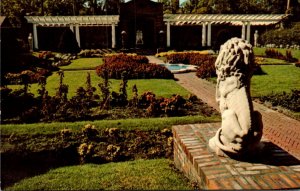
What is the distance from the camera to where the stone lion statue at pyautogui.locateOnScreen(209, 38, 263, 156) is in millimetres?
4352

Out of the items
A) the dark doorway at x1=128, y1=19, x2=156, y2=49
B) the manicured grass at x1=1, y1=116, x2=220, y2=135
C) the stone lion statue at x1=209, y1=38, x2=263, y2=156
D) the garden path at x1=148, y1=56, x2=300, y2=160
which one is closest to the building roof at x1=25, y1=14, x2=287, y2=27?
the dark doorway at x1=128, y1=19, x2=156, y2=49

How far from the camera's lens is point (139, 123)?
24.9ft

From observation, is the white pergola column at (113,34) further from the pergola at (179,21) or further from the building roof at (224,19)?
the building roof at (224,19)

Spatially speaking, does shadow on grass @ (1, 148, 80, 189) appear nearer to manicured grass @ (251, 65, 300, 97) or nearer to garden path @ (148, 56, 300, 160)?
garden path @ (148, 56, 300, 160)

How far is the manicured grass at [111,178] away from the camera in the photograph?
515 cm

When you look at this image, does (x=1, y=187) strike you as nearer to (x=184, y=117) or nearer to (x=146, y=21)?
(x=184, y=117)

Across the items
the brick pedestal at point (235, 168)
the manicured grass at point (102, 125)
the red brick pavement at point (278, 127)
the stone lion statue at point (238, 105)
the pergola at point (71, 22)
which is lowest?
the red brick pavement at point (278, 127)

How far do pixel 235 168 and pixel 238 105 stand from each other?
2.68 feet

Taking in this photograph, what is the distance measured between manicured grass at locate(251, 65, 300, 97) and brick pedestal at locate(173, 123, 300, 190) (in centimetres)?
697

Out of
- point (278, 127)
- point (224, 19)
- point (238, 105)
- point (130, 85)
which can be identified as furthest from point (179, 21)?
point (238, 105)

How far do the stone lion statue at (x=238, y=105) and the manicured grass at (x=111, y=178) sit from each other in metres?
1.01

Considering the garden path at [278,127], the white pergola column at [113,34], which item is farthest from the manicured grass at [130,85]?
the white pergola column at [113,34]

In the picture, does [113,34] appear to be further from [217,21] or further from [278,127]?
[278,127]

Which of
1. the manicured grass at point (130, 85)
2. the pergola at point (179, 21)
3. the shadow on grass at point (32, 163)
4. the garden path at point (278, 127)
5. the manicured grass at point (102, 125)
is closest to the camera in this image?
the shadow on grass at point (32, 163)
